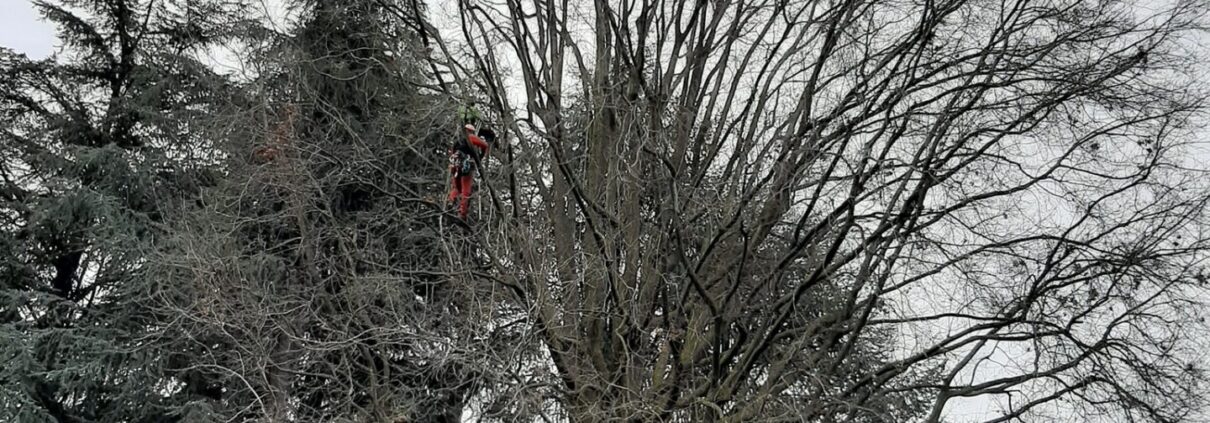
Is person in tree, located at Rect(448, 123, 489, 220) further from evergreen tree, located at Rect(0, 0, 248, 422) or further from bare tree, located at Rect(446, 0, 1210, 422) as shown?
evergreen tree, located at Rect(0, 0, 248, 422)

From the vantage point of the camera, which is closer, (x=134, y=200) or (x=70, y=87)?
(x=134, y=200)

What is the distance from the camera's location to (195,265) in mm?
8820

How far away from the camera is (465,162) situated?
25.2 ft

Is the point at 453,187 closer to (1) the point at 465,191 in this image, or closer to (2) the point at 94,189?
(1) the point at 465,191

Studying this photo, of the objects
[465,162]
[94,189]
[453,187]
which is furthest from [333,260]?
[94,189]

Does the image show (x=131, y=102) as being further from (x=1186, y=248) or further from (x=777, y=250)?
(x=1186, y=248)

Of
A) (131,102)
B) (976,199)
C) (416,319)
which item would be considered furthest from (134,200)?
(976,199)

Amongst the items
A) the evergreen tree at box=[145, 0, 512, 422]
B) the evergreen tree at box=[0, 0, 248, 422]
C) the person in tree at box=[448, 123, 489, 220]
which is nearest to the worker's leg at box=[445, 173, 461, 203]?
the person in tree at box=[448, 123, 489, 220]

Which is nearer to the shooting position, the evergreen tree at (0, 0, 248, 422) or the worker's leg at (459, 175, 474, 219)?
the worker's leg at (459, 175, 474, 219)

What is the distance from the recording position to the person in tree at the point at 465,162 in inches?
295

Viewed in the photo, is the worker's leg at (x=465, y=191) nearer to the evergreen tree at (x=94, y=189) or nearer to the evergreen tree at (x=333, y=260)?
the evergreen tree at (x=333, y=260)

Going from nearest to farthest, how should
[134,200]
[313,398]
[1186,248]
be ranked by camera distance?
[1186,248]
[313,398]
[134,200]

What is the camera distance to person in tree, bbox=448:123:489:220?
7492 millimetres

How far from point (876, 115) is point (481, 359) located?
3997mm
